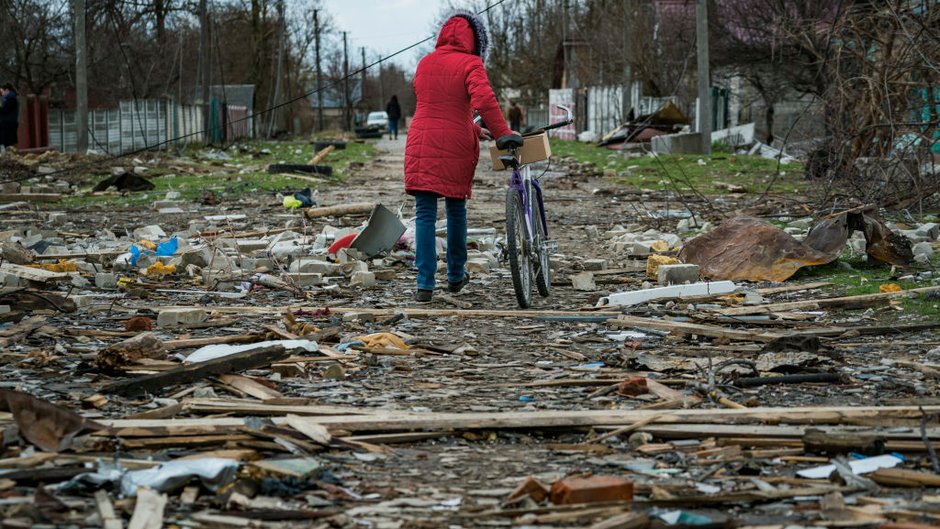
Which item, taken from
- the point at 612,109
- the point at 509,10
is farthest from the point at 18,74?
the point at 509,10

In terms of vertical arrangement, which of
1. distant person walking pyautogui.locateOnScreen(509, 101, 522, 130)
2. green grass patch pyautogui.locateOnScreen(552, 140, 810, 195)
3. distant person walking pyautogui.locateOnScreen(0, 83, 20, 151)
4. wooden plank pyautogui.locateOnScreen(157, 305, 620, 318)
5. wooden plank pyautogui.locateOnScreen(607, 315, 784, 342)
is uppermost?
distant person walking pyautogui.locateOnScreen(509, 101, 522, 130)

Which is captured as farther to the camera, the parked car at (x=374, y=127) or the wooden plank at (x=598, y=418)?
the parked car at (x=374, y=127)

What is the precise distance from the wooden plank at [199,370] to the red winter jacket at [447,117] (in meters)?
2.26

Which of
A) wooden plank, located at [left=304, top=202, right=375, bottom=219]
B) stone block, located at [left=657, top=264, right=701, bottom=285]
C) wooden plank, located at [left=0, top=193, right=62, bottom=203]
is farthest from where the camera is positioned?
wooden plank, located at [left=0, top=193, right=62, bottom=203]

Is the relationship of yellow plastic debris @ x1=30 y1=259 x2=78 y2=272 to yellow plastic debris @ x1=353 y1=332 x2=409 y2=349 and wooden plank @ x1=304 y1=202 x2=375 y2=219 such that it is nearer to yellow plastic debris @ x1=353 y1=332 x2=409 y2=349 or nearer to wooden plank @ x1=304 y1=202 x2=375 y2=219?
yellow plastic debris @ x1=353 y1=332 x2=409 y2=349

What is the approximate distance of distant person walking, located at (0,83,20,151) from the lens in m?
24.7

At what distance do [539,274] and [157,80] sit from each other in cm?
3796

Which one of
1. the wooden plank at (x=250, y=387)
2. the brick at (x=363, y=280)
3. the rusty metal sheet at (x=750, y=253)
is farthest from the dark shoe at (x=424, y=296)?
the wooden plank at (x=250, y=387)

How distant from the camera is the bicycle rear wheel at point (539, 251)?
7727mm

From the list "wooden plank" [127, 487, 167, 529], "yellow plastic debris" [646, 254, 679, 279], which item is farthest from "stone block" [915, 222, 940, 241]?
"wooden plank" [127, 487, 167, 529]

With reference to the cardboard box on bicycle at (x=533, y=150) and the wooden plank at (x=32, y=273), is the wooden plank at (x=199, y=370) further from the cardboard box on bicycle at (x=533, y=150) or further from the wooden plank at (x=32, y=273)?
the wooden plank at (x=32, y=273)

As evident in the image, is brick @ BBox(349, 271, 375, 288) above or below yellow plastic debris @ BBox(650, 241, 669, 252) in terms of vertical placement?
below

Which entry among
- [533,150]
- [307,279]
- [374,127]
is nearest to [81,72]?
[307,279]

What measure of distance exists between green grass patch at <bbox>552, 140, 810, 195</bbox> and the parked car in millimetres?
38665
